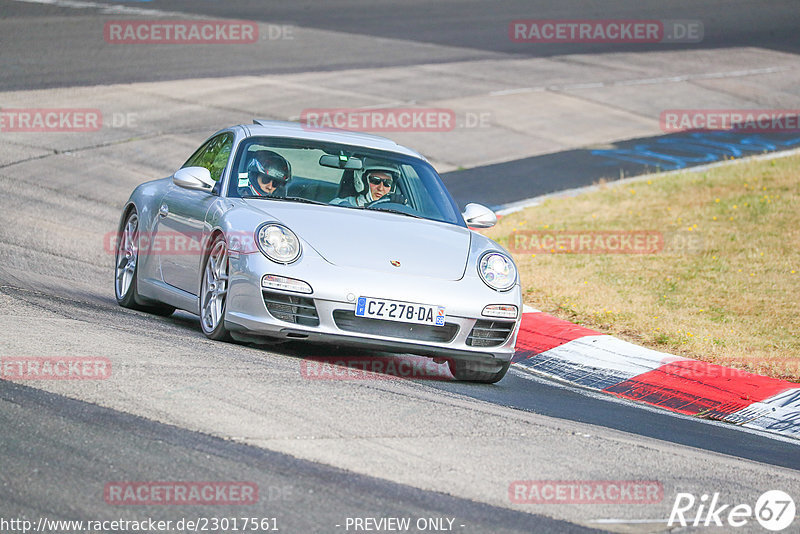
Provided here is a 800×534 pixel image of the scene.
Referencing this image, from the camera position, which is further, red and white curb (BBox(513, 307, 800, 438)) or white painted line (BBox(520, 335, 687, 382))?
white painted line (BBox(520, 335, 687, 382))

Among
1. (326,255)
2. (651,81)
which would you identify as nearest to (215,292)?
(326,255)

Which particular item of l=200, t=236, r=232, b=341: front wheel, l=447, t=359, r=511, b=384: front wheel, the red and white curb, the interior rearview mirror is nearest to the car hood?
l=200, t=236, r=232, b=341: front wheel

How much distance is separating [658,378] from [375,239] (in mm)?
2422

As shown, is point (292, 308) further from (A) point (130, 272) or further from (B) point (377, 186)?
(A) point (130, 272)

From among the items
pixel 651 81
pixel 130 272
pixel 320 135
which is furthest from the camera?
pixel 651 81

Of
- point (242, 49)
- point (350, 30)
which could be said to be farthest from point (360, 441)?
point (350, 30)

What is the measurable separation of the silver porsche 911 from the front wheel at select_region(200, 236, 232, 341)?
0.5 inches

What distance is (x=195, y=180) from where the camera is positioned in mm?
7926

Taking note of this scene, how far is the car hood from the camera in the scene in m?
7.08

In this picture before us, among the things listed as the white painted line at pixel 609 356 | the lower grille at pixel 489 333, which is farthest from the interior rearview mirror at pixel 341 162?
the white painted line at pixel 609 356

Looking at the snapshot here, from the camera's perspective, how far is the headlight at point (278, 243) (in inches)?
273

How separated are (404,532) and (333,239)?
311cm

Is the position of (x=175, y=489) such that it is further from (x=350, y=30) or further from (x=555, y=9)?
(x=555, y=9)

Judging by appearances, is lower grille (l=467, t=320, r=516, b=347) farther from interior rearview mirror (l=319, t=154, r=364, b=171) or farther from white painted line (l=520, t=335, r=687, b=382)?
interior rearview mirror (l=319, t=154, r=364, b=171)
